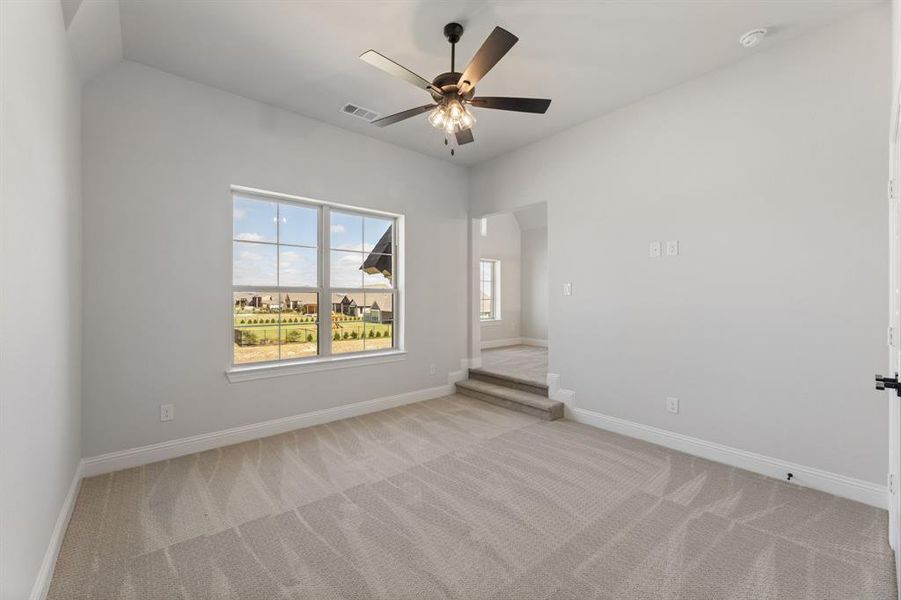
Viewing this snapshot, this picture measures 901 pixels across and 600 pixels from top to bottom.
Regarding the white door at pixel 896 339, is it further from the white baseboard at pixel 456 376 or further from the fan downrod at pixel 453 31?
the white baseboard at pixel 456 376

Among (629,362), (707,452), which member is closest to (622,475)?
(707,452)

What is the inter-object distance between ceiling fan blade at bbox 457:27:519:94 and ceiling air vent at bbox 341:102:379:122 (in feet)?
5.40

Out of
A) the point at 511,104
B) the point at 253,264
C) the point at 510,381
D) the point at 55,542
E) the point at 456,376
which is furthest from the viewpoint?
the point at 456,376

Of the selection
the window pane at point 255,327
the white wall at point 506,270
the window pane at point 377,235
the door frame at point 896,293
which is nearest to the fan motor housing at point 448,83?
the door frame at point 896,293

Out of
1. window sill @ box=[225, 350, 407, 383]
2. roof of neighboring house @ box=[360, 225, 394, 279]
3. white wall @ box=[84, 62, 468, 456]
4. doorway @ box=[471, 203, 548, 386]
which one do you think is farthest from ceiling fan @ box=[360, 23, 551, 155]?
doorway @ box=[471, 203, 548, 386]

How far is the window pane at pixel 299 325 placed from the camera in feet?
12.7

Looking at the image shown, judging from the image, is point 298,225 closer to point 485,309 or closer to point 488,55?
point 488,55

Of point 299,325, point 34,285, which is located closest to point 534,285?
point 299,325

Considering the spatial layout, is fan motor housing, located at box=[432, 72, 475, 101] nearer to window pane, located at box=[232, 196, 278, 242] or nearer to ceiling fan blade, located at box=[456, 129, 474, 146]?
ceiling fan blade, located at box=[456, 129, 474, 146]

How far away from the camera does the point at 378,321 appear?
182 inches

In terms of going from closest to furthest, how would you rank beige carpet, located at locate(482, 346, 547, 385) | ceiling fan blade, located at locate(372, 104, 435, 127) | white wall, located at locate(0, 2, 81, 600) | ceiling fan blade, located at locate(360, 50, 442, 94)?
white wall, located at locate(0, 2, 81, 600)
ceiling fan blade, located at locate(360, 50, 442, 94)
ceiling fan blade, located at locate(372, 104, 435, 127)
beige carpet, located at locate(482, 346, 547, 385)

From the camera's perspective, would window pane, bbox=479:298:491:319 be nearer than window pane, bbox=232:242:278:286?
No

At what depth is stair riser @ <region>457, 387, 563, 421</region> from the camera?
4066 millimetres

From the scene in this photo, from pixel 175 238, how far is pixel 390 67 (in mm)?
2274
